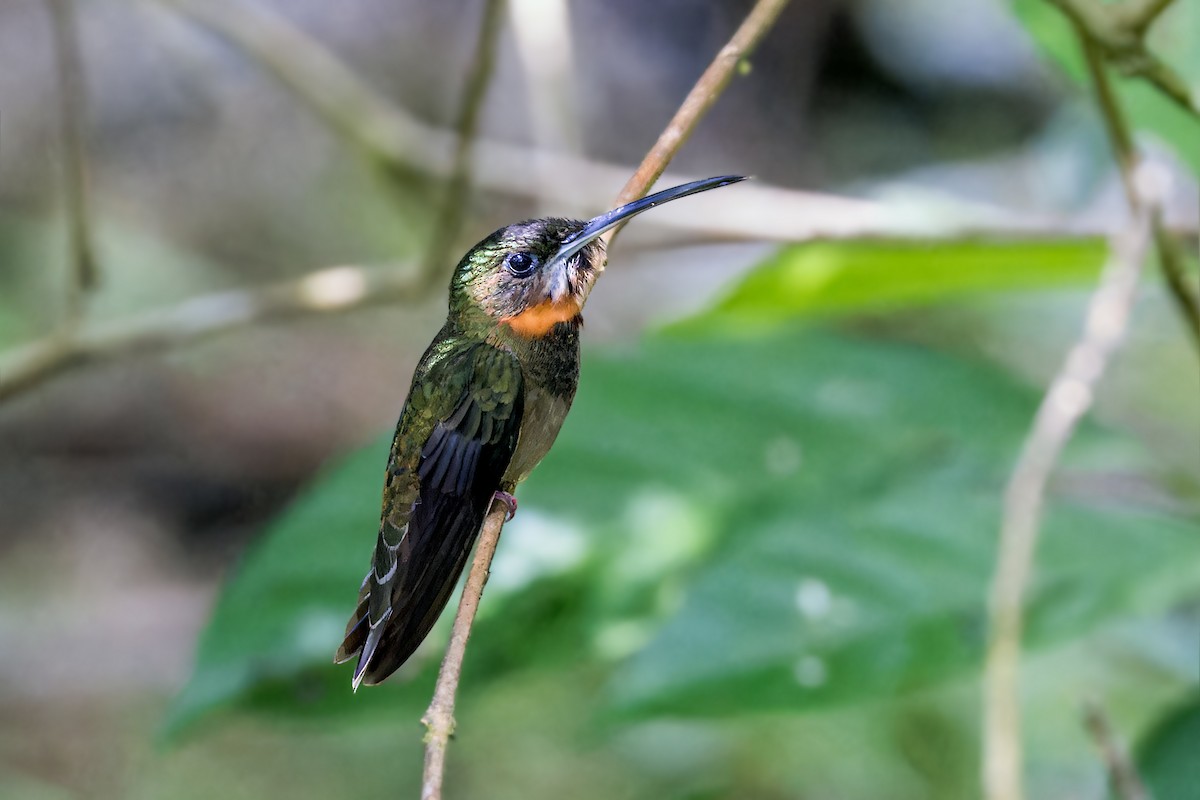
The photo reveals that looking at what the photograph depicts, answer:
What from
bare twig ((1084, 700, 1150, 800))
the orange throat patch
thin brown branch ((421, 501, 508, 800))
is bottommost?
thin brown branch ((421, 501, 508, 800))

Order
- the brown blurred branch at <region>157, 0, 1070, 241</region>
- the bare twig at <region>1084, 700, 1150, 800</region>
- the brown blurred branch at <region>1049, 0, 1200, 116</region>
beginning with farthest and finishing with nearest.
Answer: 1. the brown blurred branch at <region>157, 0, 1070, 241</region>
2. the brown blurred branch at <region>1049, 0, 1200, 116</region>
3. the bare twig at <region>1084, 700, 1150, 800</region>

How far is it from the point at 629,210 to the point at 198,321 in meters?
1.98

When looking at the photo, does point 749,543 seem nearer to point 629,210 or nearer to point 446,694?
point 629,210

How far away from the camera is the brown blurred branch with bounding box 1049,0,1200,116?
65.2 inches

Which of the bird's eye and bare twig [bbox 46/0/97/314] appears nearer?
the bird's eye

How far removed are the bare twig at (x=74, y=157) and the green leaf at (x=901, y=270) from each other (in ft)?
4.18

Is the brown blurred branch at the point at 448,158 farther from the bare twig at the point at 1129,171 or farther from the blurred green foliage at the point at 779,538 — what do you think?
the bare twig at the point at 1129,171

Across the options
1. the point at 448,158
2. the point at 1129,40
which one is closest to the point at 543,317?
the point at 1129,40

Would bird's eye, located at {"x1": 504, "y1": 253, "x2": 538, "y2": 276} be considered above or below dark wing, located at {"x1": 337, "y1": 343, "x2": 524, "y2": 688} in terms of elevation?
above

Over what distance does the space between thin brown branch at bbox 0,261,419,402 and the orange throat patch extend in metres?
1.42

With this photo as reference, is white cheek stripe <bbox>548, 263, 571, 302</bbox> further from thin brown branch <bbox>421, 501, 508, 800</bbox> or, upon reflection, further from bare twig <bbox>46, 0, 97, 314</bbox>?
bare twig <bbox>46, 0, 97, 314</bbox>

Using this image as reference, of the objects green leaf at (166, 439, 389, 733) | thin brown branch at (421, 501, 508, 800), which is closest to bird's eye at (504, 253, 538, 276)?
thin brown branch at (421, 501, 508, 800)

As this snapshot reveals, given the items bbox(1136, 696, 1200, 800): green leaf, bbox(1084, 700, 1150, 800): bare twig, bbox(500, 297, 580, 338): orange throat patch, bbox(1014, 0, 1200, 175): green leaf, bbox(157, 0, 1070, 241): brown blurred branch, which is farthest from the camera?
bbox(157, 0, 1070, 241): brown blurred branch

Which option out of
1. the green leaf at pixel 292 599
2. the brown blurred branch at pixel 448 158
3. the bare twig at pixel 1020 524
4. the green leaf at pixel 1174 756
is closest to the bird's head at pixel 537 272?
the bare twig at pixel 1020 524
